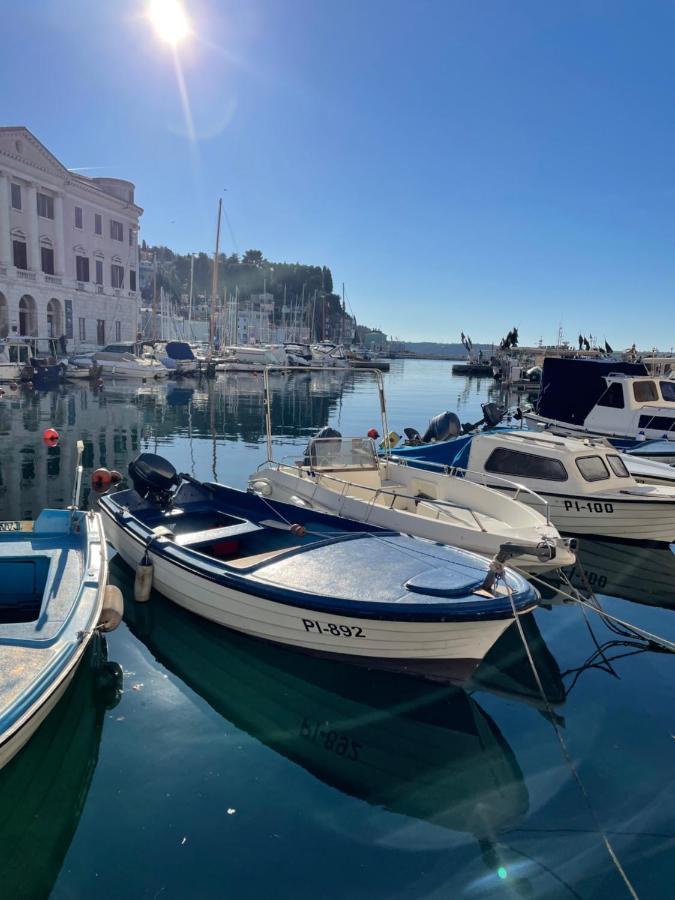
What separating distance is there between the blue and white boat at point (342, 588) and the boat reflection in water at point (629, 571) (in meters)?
4.04

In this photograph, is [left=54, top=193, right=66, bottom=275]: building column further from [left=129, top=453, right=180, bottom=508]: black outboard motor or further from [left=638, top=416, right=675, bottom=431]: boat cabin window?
[left=638, top=416, right=675, bottom=431]: boat cabin window

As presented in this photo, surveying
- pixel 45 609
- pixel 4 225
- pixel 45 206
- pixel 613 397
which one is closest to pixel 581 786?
pixel 45 609

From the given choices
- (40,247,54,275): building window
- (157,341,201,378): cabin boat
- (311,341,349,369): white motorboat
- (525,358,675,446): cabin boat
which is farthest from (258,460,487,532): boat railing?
(311,341,349,369): white motorboat

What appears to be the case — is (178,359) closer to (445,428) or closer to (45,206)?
(45,206)

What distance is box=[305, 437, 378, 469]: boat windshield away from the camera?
1189 cm

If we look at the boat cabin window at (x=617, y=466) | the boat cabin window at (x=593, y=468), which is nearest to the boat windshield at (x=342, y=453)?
the boat cabin window at (x=593, y=468)

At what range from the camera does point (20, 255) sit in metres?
47.5

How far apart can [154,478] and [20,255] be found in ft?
152

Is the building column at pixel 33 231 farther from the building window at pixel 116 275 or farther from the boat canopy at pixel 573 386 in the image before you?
the boat canopy at pixel 573 386

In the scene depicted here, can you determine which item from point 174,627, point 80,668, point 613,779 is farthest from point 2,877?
point 613,779

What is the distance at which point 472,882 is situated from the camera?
432 cm

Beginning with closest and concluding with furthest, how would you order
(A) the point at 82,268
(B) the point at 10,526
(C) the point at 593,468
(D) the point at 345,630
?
1. (D) the point at 345,630
2. (B) the point at 10,526
3. (C) the point at 593,468
4. (A) the point at 82,268

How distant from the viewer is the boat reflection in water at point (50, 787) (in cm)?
436

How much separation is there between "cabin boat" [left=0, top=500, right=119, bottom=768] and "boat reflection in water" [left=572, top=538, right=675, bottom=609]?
7.88 m
